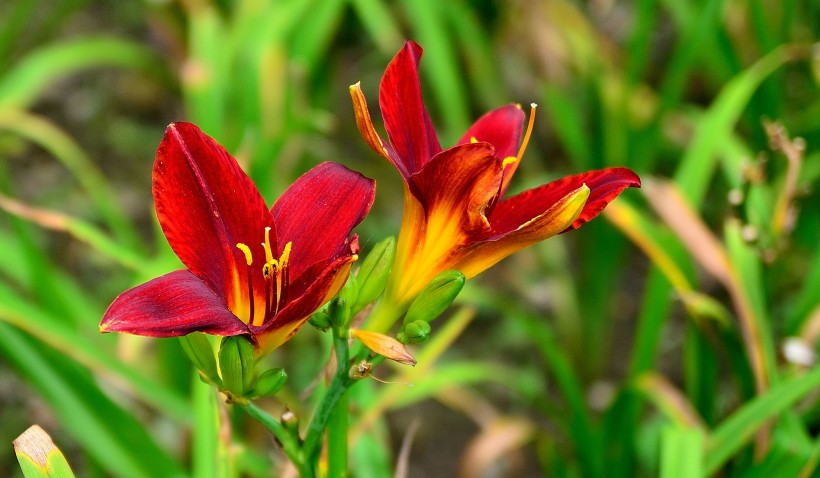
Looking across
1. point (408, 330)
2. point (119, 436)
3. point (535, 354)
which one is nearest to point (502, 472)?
point (535, 354)

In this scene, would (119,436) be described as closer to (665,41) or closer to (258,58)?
(258,58)

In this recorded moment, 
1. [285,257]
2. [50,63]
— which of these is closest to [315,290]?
[285,257]

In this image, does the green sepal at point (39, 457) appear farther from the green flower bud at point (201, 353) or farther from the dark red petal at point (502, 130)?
the dark red petal at point (502, 130)

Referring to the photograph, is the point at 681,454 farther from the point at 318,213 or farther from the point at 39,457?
the point at 39,457

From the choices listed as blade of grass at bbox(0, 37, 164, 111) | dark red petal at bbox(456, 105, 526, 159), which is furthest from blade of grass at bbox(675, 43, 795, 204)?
blade of grass at bbox(0, 37, 164, 111)

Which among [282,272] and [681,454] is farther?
[681,454]

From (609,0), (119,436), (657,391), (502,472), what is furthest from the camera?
(609,0)
